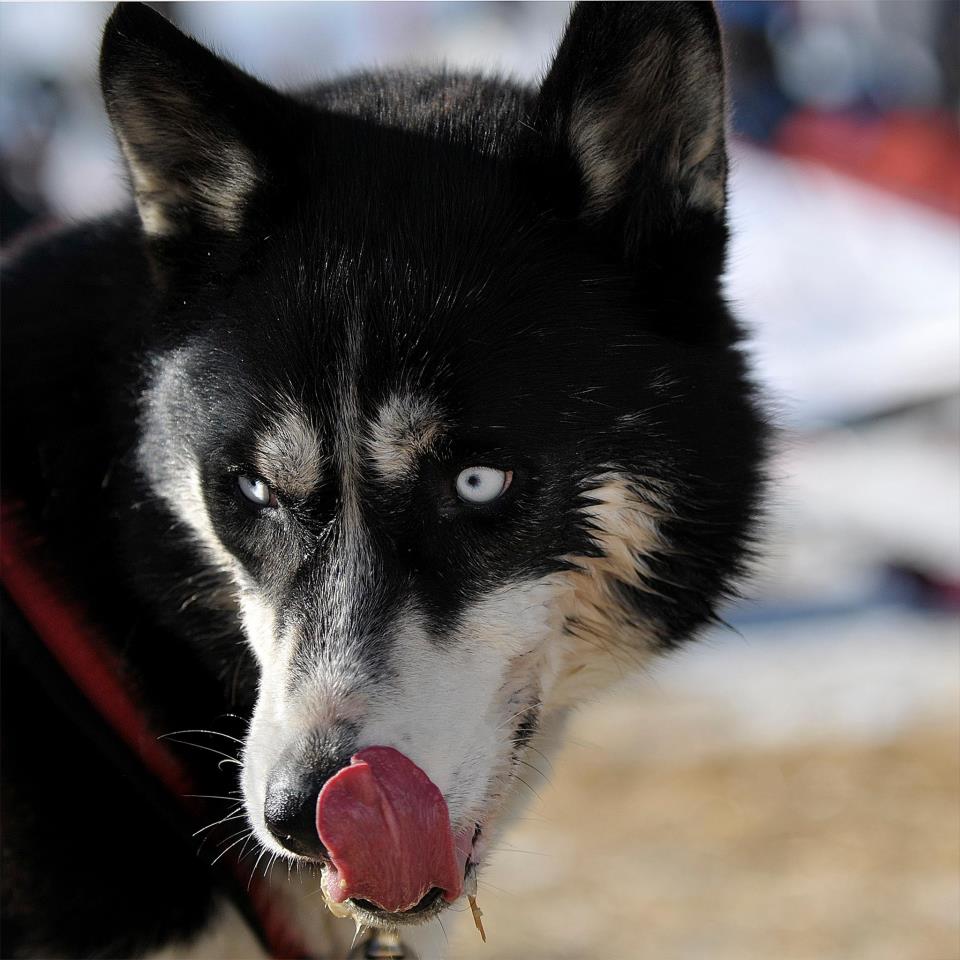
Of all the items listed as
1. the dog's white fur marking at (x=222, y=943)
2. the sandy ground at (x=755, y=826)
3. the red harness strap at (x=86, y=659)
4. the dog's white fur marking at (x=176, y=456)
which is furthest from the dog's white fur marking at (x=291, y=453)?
the sandy ground at (x=755, y=826)

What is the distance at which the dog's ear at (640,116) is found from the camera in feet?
6.29

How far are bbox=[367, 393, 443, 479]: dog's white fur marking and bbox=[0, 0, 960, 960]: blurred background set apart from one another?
1060 millimetres

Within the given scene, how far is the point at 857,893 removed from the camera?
4016 mm

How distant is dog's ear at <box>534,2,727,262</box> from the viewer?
1.92m

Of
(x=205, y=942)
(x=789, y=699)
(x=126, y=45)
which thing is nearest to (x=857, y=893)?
(x=789, y=699)

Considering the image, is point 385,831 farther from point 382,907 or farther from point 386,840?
point 382,907

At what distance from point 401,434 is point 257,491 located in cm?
26

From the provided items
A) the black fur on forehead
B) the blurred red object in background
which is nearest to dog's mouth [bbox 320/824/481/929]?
the black fur on forehead

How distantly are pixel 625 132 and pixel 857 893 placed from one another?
2.95 m

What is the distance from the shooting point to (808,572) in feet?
21.1

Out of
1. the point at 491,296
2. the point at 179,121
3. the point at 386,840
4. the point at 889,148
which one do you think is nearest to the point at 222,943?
the point at 386,840

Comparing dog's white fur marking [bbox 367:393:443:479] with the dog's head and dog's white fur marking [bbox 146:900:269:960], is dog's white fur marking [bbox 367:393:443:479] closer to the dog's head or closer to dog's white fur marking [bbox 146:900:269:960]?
the dog's head

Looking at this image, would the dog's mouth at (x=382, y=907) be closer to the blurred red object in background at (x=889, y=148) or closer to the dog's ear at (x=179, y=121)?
the dog's ear at (x=179, y=121)

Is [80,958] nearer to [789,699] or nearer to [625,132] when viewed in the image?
[625,132]
